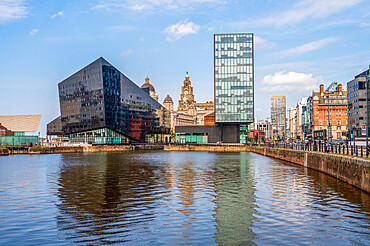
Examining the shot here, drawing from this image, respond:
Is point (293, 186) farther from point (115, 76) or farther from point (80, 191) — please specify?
point (115, 76)

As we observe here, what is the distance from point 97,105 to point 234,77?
5124 centimetres

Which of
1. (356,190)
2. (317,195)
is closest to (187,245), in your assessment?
(317,195)

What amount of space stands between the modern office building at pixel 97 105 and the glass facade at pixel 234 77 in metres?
40.3

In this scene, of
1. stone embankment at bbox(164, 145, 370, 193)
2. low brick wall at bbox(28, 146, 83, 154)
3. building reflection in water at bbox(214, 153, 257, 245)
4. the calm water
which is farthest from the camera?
low brick wall at bbox(28, 146, 83, 154)

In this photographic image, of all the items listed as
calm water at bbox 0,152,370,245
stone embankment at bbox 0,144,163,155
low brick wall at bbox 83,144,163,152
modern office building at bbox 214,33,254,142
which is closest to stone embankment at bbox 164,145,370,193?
calm water at bbox 0,152,370,245

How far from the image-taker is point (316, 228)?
16344mm

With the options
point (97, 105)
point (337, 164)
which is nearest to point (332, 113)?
point (97, 105)

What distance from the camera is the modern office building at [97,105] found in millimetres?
133500

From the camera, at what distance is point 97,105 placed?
134000 millimetres

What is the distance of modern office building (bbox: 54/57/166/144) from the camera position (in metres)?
134

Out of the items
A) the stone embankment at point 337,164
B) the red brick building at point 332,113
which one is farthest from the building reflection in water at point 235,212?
the red brick building at point 332,113

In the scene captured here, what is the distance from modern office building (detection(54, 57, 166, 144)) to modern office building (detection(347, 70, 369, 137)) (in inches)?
3393

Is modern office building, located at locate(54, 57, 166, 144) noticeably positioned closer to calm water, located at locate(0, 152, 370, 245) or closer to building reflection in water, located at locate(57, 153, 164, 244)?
building reflection in water, located at locate(57, 153, 164, 244)

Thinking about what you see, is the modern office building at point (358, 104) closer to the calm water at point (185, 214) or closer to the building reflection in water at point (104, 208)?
the calm water at point (185, 214)
